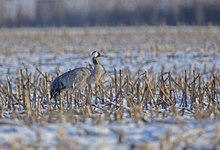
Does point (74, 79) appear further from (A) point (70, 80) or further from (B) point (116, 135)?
(B) point (116, 135)

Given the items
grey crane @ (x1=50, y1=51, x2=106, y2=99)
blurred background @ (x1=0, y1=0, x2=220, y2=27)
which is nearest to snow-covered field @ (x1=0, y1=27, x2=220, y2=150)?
grey crane @ (x1=50, y1=51, x2=106, y2=99)

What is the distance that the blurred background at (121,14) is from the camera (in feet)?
104

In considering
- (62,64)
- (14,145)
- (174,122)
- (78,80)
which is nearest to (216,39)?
(62,64)

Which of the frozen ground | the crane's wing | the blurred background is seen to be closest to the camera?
the frozen ground

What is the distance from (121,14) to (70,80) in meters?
25.7

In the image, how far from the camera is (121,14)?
113ft

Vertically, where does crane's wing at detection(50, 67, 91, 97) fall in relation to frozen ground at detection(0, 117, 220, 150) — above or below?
above

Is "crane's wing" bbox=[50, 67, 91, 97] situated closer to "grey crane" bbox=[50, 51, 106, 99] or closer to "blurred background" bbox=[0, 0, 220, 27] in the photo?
"grey crane" bbox=[50, 51, 106, 99]

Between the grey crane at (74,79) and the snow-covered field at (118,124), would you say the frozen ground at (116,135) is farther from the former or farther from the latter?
the grey crane at (74,79)

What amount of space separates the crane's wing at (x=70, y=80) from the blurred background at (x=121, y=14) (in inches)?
837

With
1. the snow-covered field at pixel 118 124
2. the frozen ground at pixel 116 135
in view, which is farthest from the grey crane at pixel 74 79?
the frozen ground at pixel 116 135

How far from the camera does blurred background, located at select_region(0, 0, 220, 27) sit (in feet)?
104

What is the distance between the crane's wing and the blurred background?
69.7 ft

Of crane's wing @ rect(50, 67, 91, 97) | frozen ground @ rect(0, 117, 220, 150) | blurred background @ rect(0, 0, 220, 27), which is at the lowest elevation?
frozen ground @ rect(0, 117, 220, 150)
